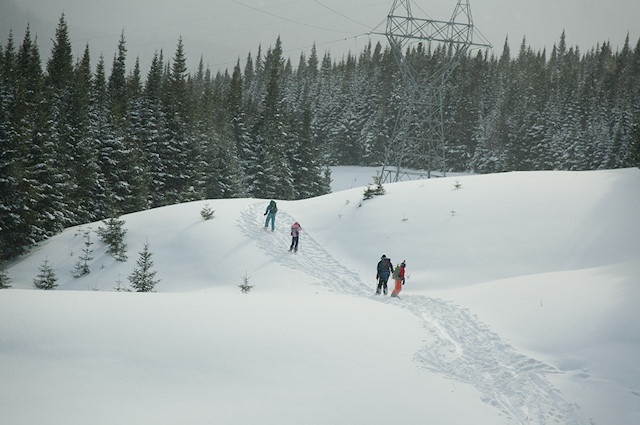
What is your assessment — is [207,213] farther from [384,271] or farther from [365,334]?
[365,334]

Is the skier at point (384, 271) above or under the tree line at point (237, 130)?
under

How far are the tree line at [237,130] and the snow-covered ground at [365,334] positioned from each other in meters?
12.1

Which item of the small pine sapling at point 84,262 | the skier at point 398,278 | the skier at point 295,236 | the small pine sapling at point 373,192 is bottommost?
the small pine sapling at point 84,262

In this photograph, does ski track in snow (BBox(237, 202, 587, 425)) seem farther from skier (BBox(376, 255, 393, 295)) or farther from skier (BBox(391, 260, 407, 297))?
skier (BBox(376, 255, 393, 295))

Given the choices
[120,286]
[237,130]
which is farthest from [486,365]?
[237,130]

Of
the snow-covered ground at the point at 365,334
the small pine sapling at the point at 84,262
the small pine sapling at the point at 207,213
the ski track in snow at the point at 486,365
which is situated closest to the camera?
the snow-covered ground at the point at 365,334

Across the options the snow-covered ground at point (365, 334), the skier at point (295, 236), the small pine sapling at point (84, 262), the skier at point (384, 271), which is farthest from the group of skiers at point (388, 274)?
the small pine sapling at point (84, 262)

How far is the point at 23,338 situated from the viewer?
7.23 metres

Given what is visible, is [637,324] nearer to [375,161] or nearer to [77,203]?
[77,203]

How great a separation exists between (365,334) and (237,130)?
51703 mm

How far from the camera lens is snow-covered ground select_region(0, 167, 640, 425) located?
6527 mm

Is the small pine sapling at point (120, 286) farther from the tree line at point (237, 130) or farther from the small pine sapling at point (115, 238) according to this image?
the tree line at point (237, 130)

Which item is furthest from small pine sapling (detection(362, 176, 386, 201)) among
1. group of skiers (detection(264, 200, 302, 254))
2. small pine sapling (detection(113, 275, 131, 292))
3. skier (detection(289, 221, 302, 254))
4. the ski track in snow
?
small pine sapling (detection(113, 275, 131, 292))

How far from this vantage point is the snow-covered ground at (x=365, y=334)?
257 inches
